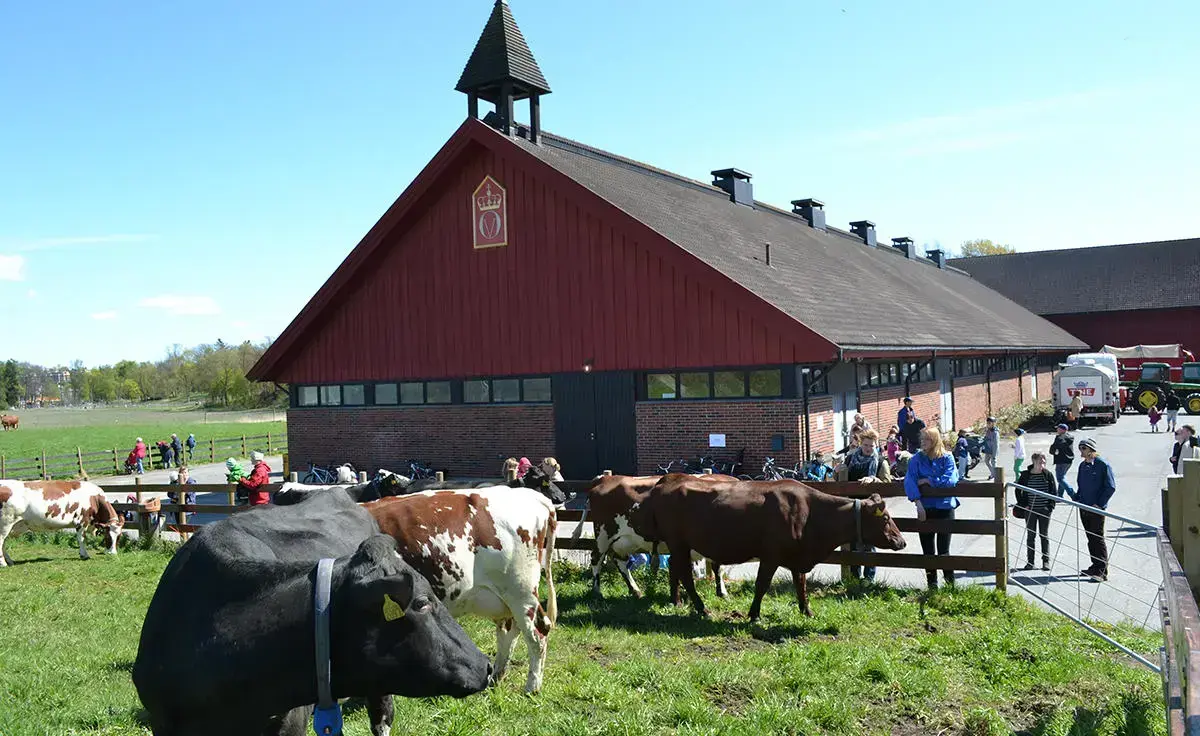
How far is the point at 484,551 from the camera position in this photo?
6.51 meters

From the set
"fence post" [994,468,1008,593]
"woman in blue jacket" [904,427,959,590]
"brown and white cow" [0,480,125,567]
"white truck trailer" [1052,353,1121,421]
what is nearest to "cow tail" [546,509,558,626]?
"woman in blue jacket" [904,427,959,590]

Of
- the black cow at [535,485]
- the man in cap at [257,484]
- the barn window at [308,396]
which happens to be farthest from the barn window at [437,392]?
the black cow at [535,485]

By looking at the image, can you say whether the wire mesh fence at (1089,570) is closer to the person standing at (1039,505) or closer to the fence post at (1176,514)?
the person standing at (1039,505)

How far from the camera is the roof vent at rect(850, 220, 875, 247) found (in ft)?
131

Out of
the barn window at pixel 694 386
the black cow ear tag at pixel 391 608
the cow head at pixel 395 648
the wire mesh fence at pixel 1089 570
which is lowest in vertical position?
the wire mesh fence at pixel 1089 570

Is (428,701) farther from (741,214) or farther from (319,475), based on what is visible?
(741,214)

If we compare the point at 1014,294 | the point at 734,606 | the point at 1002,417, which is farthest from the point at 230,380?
the point at 734,606

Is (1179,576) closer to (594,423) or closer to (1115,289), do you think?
(594,423)

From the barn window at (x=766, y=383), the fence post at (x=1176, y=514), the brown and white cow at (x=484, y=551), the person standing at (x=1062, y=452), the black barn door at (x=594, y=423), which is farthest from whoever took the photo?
the black barn door at (x=594, y=423)

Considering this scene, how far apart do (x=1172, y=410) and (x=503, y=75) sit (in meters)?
22.6

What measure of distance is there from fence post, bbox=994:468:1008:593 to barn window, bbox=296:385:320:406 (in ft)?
61.0

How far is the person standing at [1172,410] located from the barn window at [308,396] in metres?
24.9

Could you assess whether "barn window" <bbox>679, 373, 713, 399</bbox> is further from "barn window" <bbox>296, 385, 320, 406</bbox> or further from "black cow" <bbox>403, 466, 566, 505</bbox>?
"barn window" <bbox>296, 385, 320, 406</bbox>

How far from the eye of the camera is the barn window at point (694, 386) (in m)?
17.9
